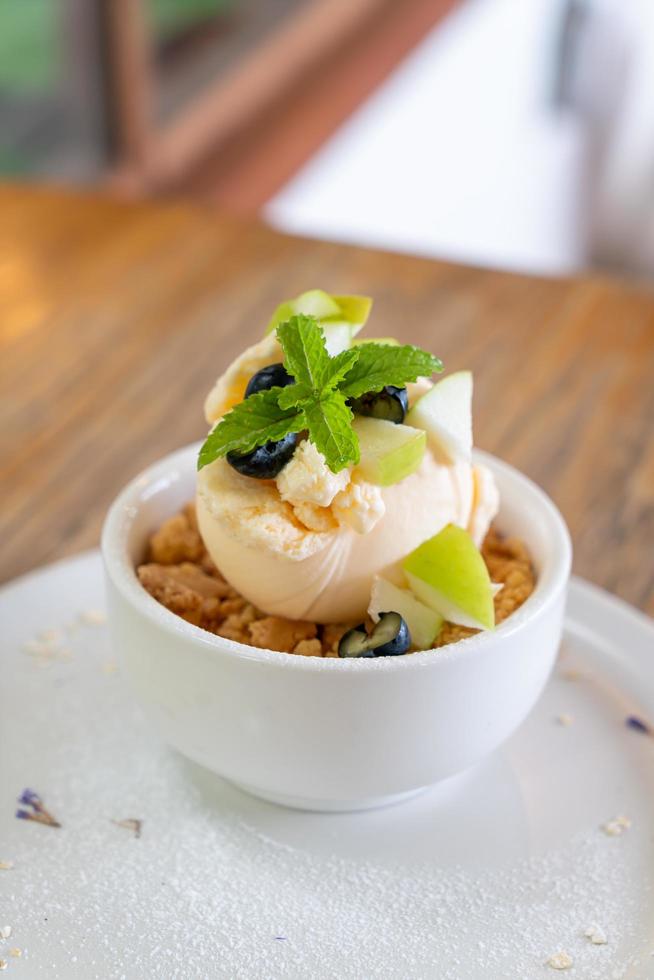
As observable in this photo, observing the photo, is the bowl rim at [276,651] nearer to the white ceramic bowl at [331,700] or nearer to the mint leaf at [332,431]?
the white ceramic bowl at [331,700]

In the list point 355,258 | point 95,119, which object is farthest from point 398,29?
point 355,258

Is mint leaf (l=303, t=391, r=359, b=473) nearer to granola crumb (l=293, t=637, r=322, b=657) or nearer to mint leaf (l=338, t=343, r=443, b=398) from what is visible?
mint leaf (l=338, t=343, r=443, b=398)

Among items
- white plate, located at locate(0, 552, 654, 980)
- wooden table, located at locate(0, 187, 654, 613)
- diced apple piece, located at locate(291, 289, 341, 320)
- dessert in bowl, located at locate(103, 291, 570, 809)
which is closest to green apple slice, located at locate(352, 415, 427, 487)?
dessert in bowl, located at locate(103, 291, 570, 809)

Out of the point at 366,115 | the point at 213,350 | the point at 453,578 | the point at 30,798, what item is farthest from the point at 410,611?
the point at 366,115

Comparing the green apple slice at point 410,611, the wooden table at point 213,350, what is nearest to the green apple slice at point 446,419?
the green apple slice at point 410,611

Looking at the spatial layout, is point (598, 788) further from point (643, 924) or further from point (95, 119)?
point (95, 119)
